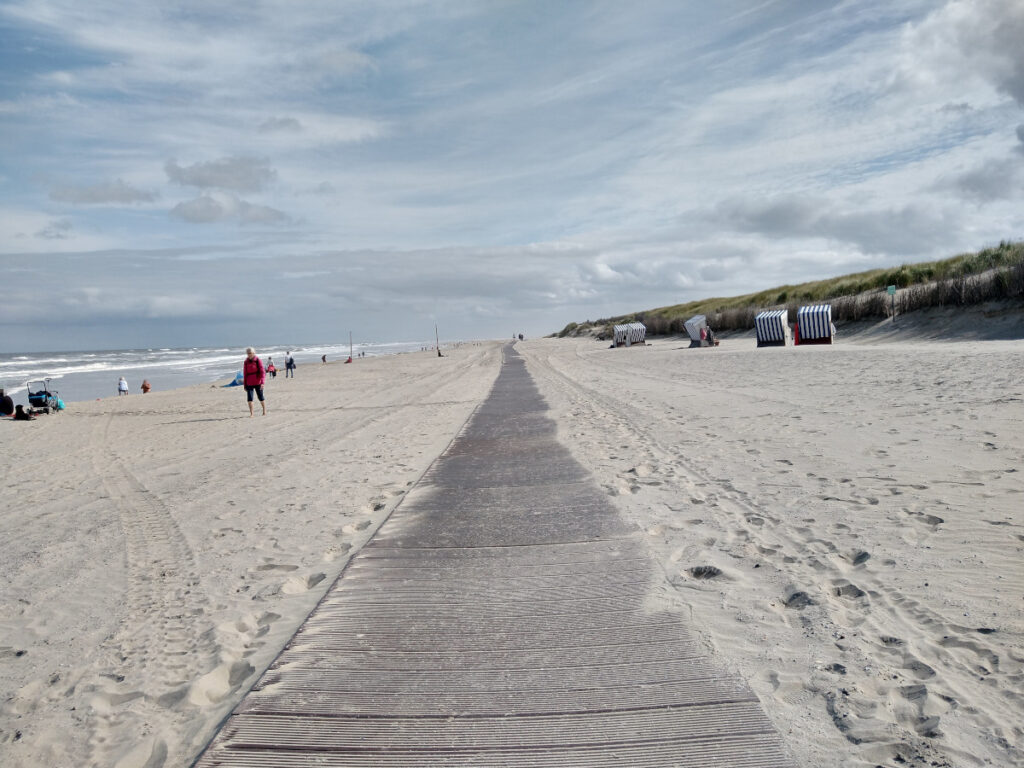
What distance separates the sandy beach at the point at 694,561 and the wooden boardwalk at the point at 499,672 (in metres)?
0.18

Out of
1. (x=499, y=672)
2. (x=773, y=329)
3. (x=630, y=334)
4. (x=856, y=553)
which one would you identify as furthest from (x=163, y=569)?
(x=630, y=334)

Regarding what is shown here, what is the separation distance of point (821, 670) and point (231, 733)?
2.51m

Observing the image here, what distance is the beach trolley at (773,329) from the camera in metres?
27.4

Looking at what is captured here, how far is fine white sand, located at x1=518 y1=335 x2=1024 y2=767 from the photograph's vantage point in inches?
100.0

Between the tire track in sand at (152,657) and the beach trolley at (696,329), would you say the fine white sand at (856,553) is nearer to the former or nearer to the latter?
the tire track in sand at (152,657)

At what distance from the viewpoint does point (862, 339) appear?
82.0ft

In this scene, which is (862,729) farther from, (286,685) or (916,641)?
(286,685)

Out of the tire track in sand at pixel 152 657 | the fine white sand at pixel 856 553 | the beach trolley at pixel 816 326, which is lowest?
the fine white sand at pixel 856 553

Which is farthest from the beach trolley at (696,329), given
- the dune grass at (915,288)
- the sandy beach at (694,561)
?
the sandy beach at (694,561)

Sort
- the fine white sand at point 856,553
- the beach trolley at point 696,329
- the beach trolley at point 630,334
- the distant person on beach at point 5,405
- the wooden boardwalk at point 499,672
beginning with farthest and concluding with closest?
the beach trolley at point 630,334, the beach trolley at point 696,329, the distant person on beach at point 5,405, the fine white sand at point 856,553, the wooden boardwalk at point 499,672

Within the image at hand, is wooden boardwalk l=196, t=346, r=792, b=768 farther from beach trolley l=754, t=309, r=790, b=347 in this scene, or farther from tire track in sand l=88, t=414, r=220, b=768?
beach trolley l=754, t=309, r=790, b=347

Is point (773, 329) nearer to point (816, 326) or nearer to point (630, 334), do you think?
point (816, 326)

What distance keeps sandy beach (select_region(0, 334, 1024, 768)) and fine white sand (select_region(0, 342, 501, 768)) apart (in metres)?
0.02

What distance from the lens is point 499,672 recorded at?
9.70 feet
